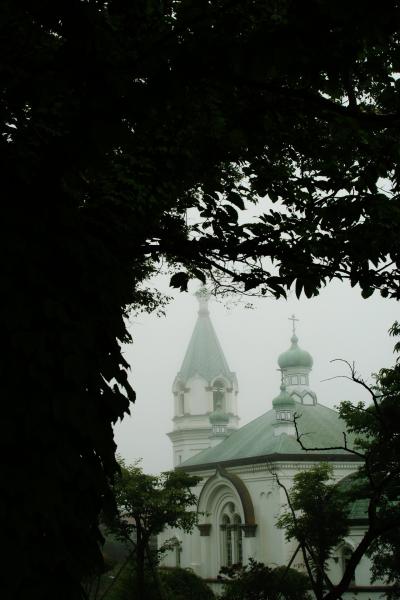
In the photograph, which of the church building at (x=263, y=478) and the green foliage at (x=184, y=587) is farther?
the church building at (x=263, y=478)

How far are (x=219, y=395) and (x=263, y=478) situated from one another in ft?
66.4

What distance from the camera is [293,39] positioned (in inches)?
104

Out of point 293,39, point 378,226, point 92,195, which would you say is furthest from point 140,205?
point 293,39

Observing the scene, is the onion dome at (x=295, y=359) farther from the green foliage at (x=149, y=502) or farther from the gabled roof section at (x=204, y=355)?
the green foliage at (x=149, y=502)

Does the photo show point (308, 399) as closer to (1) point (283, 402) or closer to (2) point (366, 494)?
(1) point (283, 402)

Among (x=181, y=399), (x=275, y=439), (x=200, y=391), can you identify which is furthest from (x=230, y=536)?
(x=181, y=399)

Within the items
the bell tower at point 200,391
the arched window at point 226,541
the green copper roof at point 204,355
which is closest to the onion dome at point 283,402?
the arched window at point 226,541

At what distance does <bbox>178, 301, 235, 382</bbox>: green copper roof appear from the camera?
186 feet

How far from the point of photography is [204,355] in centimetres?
5806

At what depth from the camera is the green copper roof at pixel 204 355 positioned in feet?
186

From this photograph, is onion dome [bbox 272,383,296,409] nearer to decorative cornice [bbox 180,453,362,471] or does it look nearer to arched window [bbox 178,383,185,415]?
decorative cornice [bbox 180,453,362,471]

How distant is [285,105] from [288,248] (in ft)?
4.40

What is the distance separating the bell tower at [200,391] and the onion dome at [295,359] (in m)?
8.11

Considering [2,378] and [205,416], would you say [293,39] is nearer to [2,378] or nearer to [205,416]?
[2,378]
